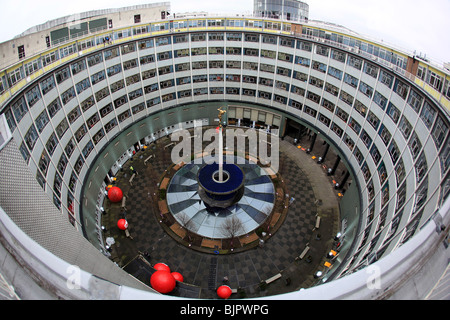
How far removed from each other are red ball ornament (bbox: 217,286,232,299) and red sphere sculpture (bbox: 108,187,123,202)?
24529 mm

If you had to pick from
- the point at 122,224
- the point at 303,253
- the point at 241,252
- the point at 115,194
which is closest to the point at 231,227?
the point at 241,252

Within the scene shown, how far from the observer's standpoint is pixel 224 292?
1422 inches

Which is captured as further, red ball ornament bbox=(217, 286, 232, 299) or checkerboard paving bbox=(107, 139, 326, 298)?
checkerboard paving bbox=(107, 139, 326, 298)

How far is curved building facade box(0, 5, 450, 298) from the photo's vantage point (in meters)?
20.5

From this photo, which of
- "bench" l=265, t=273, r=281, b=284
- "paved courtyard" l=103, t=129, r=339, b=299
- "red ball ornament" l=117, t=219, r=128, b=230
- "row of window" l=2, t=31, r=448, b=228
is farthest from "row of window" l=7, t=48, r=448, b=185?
"bench" l=265, t=273, r=281, b=284

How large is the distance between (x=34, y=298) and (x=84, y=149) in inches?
1442

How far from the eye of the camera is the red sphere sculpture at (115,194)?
49.2 metres

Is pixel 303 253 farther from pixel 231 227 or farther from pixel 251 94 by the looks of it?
pixel 251 94

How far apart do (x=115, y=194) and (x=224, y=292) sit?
25.7m

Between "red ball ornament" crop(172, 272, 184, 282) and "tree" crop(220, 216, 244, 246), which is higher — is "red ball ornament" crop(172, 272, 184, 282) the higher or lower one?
the lower one

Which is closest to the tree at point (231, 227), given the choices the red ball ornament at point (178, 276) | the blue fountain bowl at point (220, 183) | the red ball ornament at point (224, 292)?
the blue fountain bowl at point (220, 183)

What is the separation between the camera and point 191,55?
194 feet

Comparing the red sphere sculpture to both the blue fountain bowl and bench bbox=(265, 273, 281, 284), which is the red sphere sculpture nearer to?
the blue fountain bowl
